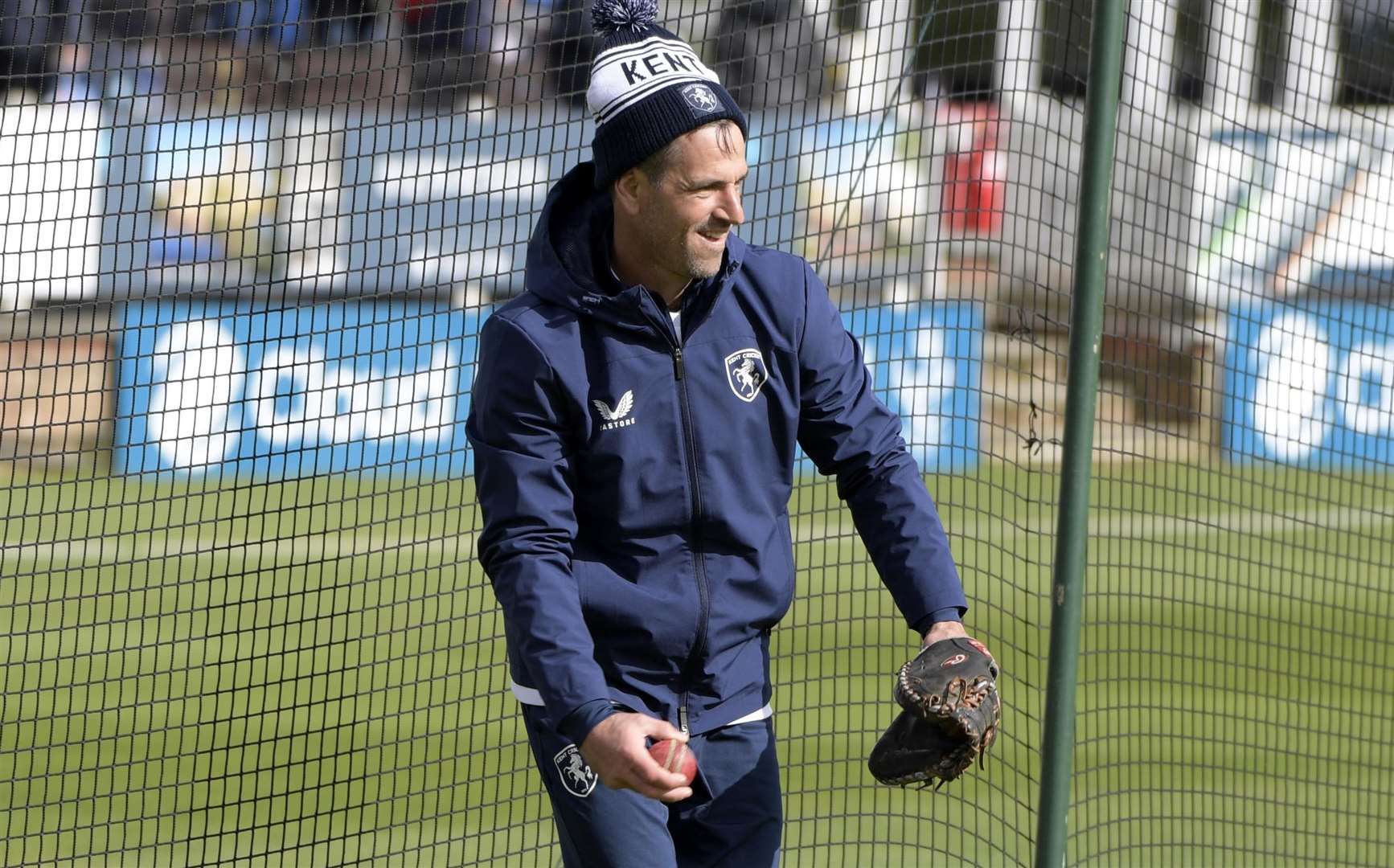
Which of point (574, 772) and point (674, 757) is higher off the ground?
point (674, 757)

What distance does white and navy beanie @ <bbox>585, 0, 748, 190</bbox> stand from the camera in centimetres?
288

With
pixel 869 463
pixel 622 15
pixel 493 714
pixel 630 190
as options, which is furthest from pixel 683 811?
pixel 493 714

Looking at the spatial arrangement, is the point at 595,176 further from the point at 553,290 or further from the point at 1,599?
the point at 1,599

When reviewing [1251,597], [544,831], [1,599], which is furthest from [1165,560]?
[1,599]

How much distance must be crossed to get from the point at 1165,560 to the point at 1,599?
6.25m

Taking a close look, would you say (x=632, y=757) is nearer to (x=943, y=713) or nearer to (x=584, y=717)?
(x=584, y=717)

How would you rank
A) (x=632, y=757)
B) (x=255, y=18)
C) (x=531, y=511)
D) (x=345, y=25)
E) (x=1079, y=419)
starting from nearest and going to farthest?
(x=632, y=757)
(x=531, y=511)
(x=1079, y=419)
(x=255, y=18)
(x=345, y=25)

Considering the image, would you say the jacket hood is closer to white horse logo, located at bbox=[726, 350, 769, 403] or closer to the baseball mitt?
white horse logo, located at bbox=[726, 350, 769, 403]

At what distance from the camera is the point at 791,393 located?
3123 mm

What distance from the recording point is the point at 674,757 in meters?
2.64

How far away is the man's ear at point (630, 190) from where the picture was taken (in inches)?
115

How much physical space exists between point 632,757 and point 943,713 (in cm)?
63

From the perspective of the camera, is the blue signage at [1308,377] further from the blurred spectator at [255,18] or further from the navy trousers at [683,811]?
the navy trousers at [683,811]

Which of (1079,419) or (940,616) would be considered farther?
(1079,419)
